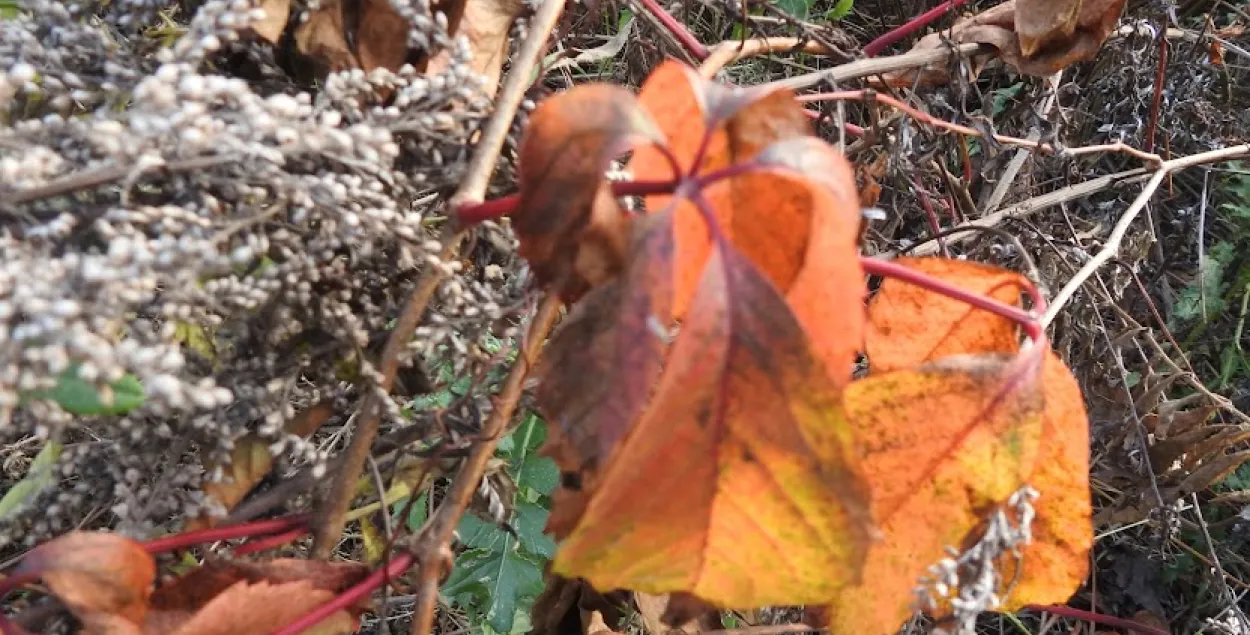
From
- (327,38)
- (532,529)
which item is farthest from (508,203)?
(532,529)

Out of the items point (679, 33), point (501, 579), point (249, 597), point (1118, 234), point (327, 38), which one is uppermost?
point (327, 38)

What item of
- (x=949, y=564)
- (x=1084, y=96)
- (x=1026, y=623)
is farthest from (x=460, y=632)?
(x=1084, y=96)

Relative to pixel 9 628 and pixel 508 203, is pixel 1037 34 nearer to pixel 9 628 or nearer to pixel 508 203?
pixel 508 203

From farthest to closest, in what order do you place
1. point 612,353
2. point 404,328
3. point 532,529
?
point 532,529, point 404,328, point 612,353

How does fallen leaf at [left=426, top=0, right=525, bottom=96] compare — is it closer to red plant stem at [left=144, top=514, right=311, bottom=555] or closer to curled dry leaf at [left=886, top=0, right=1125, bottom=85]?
red plant stem at [left=144, top=514, right=311, bottom=555]

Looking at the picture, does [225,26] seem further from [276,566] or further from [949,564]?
[949,564]

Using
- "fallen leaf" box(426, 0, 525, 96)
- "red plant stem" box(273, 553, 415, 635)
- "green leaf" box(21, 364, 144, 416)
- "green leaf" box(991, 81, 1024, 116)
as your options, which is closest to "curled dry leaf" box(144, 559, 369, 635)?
"red plant stem" box(273, 553, 415, 635)

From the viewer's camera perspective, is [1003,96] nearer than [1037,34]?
No
